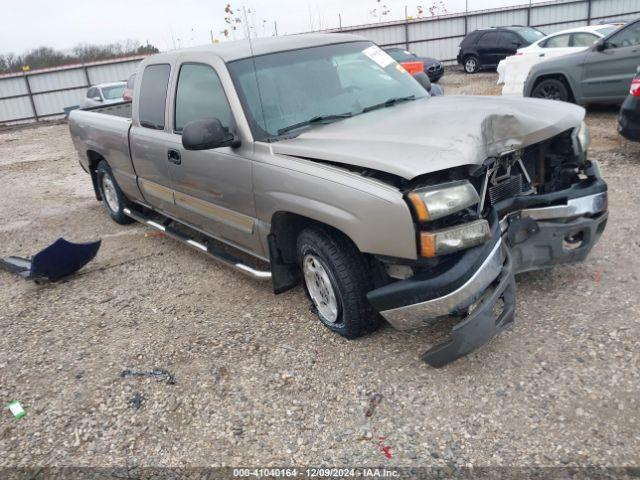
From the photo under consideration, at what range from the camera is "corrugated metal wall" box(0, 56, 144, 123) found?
24.1m

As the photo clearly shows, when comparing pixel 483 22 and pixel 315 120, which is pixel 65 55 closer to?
pixel 483 22

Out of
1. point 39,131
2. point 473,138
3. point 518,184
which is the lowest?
point 39,131

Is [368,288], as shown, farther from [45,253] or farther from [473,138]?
[45,253]

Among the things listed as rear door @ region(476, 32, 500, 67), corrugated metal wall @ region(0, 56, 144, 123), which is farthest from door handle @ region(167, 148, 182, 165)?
corrugated metal wall @ region(0, 56, 144, 123)

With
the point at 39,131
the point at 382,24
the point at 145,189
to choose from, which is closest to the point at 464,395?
the point at 145,189

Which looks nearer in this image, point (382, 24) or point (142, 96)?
point (142, 96)

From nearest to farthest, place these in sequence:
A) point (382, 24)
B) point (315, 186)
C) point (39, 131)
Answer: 1. point (315, 186)
2. point (39, 131)
3. point (382, 24)

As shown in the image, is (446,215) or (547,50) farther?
(547,50)

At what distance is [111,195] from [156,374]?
370 cm

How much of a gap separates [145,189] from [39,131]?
1764 cm

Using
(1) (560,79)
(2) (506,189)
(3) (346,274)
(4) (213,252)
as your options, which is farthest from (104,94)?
(2) (506,189)

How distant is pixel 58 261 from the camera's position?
16.0 ft

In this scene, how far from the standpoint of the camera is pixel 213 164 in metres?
3.92

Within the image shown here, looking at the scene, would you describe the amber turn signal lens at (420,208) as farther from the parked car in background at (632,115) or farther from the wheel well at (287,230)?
the parked car in background at (632,115)
